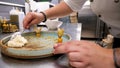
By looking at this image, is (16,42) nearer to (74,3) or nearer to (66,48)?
(66,48)

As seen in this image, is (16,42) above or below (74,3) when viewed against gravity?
below

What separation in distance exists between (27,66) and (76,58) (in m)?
0.22

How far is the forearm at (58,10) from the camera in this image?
49.0 inches

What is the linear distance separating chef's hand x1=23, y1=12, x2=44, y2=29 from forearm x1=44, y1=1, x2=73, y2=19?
0.28ft

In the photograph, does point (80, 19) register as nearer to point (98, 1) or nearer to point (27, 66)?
point (98, 1)

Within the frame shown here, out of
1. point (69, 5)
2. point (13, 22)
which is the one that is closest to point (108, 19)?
point (69, 5)

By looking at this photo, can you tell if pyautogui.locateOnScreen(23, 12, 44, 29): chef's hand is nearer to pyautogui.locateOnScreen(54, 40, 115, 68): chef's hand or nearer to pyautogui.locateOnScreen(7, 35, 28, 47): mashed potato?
pyautogui.locateOnScreen(7, 35, 28, 47): mashed potato

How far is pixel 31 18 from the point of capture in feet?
3.69

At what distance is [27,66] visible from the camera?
65cm

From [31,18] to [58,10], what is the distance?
260 mm

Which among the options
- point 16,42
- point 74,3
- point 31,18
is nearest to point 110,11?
point 74,3

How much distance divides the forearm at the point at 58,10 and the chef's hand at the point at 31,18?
0.08m

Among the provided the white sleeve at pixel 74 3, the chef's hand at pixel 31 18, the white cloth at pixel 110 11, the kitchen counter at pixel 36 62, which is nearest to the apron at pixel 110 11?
the white cloth at pixel 110 11

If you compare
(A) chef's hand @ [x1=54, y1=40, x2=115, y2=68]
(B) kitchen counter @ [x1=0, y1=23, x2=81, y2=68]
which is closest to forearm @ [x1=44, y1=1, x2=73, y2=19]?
(B) kitchen counter @ [x1=0, y1=23, x2=81, y2=68]
